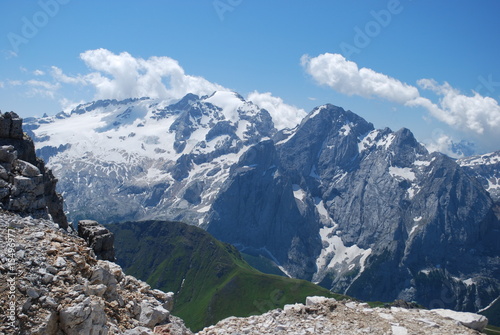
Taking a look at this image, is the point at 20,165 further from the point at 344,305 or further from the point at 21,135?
the point at 344,305

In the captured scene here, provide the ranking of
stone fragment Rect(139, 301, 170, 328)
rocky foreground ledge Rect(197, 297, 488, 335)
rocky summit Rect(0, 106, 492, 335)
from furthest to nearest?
1. rocky foreground ledge Rect(197, 297, 488, 335)
2. stone fragment Rect(139, 301, 170, 328)
3. rocky summit Rect(0, 106, 492, 335)

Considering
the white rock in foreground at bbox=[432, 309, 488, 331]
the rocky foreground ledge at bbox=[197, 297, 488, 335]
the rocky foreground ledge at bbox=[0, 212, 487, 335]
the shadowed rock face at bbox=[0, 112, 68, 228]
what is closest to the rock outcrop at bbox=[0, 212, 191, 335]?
the rocky foreground ledge at bbox=[0, 212, 487, 335]

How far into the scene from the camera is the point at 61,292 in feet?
56.3

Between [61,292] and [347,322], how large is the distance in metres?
17.4

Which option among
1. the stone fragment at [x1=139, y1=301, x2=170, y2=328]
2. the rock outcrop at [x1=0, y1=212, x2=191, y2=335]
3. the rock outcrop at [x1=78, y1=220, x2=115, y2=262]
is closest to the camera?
the rock outcrop at [x1=0, y1=212, x2=191, y2=335]

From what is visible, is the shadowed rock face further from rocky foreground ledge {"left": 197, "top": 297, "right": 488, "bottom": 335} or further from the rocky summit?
rocky foreground ledge {"left": 197, "top": 297, "right": 488, "bottom": 335}

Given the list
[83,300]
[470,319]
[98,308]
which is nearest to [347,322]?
[470,319]

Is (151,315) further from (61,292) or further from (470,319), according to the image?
(470,319)

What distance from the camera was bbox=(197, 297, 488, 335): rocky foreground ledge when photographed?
24438 millimetres

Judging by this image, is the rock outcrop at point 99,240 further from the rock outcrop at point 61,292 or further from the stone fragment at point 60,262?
the stone fragment at point 60,262

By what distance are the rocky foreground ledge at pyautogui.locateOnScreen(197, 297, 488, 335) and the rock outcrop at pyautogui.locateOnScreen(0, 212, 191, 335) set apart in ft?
14.6

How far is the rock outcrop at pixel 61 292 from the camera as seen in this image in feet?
52.0

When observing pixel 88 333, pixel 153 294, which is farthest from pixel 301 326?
pixel 88 333

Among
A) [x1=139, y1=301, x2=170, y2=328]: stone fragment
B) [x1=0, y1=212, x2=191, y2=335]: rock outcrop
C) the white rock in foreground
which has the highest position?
the white rock in foreground
